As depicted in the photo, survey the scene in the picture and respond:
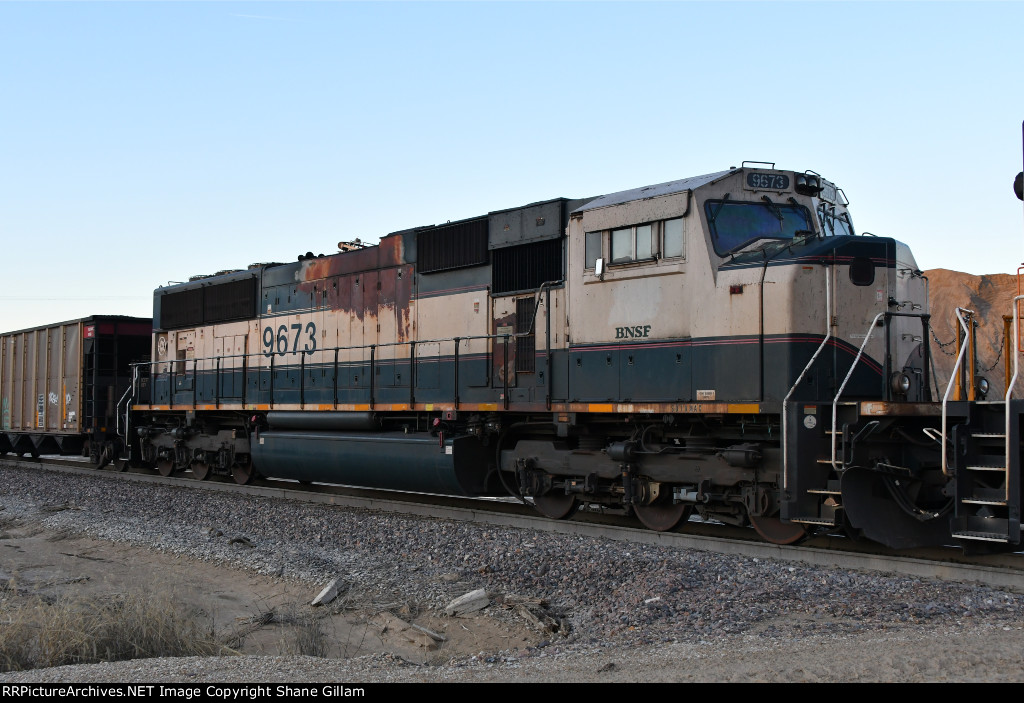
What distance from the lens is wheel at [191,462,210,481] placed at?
17.3m

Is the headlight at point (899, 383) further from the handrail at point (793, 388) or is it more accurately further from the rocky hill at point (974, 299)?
the rocky hill at point (974, 299)

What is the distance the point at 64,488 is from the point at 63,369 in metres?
6.17

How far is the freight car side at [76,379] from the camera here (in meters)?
20.3

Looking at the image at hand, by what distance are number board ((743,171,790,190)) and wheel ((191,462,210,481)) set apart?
11776 mm

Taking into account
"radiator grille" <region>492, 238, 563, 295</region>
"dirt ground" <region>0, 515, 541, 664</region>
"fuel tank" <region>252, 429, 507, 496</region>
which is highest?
"radiator grille" <region>492, 238, 563, 295</region>

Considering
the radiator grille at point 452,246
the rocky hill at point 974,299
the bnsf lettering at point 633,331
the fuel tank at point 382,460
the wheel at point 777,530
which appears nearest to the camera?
the wheel at point 777,530

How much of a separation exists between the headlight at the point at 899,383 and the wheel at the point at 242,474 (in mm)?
11359

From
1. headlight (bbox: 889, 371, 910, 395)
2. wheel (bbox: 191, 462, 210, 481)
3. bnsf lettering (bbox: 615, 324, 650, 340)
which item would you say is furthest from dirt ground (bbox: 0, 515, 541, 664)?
wheel (bbox: 191, 462, 210, 481)

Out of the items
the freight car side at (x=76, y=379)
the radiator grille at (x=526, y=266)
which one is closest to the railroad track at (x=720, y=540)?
the radiator grille at (x=526, y=266)

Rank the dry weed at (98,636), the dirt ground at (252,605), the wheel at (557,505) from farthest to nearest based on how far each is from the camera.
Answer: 1. the wheel at (557,505)
2. the dirt ground at (252,605)
3. the dry weed at (98,636)

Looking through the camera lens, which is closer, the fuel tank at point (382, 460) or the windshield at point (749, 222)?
the windshield at point (749, 222)

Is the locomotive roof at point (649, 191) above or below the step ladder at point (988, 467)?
above

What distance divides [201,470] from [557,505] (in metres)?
9.01

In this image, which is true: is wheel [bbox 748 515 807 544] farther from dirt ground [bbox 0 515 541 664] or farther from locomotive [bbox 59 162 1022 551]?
dirt ground [bbox 0 515 541 664]
